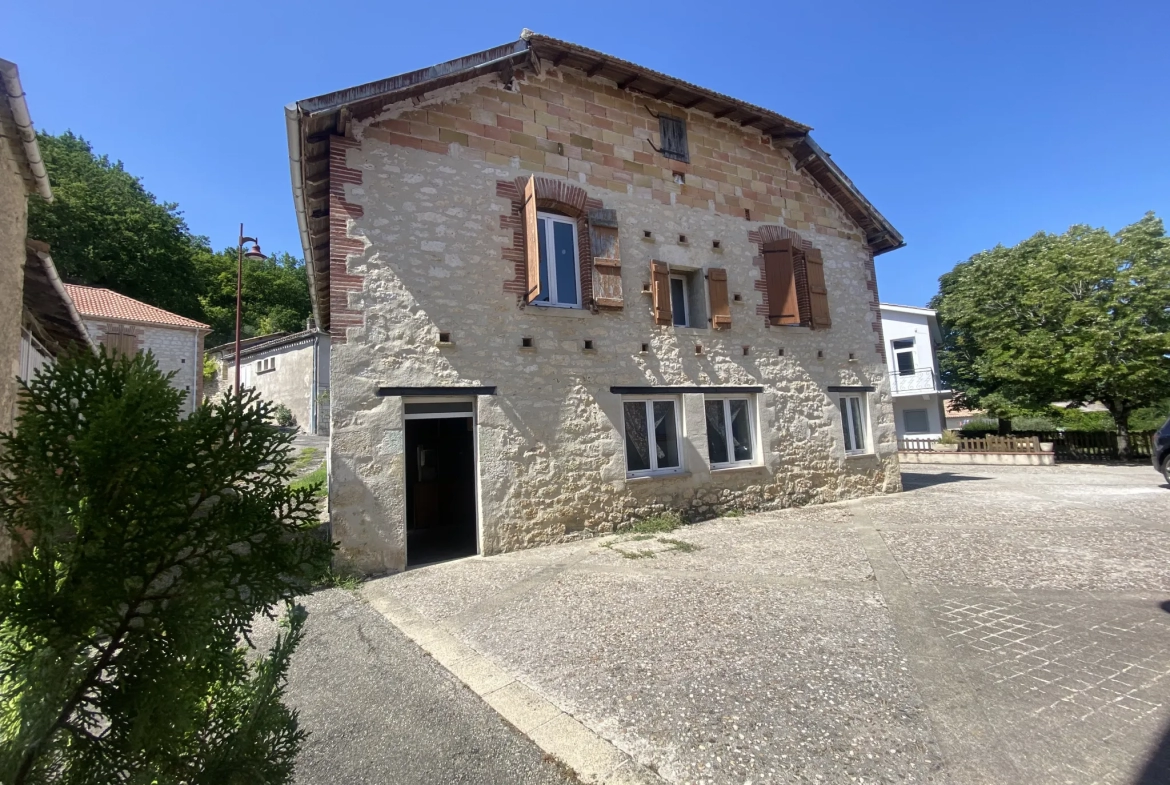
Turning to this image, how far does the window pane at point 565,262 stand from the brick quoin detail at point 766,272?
3797mm

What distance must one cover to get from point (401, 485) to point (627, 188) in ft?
19.9

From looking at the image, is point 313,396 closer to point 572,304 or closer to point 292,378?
point 292,378

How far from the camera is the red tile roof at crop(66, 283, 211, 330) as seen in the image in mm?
20481

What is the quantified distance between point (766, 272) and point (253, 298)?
1684 inches

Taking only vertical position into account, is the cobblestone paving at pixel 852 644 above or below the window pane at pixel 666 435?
below

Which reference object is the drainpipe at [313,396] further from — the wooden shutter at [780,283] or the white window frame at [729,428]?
the wooden shutter at [780,283]

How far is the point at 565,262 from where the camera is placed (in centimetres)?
845

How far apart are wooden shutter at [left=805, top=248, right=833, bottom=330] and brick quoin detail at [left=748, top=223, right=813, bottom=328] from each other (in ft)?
0.35

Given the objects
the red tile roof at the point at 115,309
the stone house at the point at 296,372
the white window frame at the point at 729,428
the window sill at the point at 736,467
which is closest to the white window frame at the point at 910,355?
the white window frame at the point at 729,428

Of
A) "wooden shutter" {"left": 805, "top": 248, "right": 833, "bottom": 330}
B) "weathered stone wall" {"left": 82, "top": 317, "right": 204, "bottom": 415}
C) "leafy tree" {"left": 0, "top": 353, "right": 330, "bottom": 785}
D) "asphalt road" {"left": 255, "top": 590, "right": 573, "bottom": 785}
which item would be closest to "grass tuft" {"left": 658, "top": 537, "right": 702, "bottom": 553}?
"asphalt road" {"left": 255, "top": 590, "right": 573, "bottom": 785}

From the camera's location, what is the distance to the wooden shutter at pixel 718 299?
940 cm

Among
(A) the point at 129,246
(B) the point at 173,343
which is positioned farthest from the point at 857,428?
(A) the point at 129,246

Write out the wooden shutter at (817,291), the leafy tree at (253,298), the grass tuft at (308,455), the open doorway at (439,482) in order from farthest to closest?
the leafy tree at (253,298) → the grass tuft at (308,455) → the wooden shutter at (817,291) → the open doorway at (439,482)

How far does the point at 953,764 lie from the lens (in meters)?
2.45
